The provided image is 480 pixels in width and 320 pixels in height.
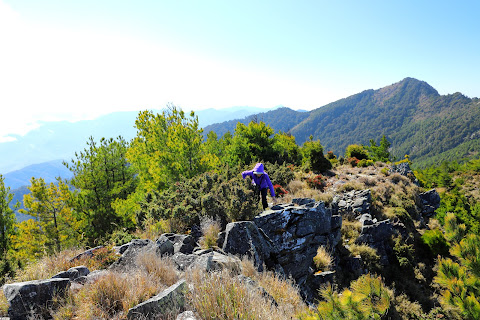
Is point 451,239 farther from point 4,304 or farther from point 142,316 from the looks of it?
point 4,304

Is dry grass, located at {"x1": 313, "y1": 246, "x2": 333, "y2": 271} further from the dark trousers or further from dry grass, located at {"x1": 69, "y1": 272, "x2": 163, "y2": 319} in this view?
dry grass, located at {"x1": 69, "y1": 272, "x2": 163, "y2": 319}

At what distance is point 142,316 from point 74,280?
2061mm

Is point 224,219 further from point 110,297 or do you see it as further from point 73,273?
point 110,297

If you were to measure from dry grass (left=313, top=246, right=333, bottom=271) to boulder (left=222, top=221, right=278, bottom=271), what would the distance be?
2.38m

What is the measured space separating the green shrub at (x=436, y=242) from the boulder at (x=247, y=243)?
1191 cm

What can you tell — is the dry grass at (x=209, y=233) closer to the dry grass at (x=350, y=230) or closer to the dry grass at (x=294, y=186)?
the dry grass at (x=350, y=230)

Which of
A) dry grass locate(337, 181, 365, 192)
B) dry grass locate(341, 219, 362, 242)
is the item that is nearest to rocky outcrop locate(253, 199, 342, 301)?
dry grass locate(341, 219, 362, 242)

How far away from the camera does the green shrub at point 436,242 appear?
1249 centimetres

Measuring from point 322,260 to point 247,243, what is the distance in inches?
139

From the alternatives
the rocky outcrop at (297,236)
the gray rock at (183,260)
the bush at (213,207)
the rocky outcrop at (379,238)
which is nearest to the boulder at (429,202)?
the rocky outcrop at (379,238)

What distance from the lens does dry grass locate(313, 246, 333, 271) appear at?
25.0 feet

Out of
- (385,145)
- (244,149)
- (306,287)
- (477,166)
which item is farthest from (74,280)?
(477,166)

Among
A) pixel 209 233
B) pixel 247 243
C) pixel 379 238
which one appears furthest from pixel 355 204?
pixel 209 233

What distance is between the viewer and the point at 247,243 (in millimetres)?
5578
